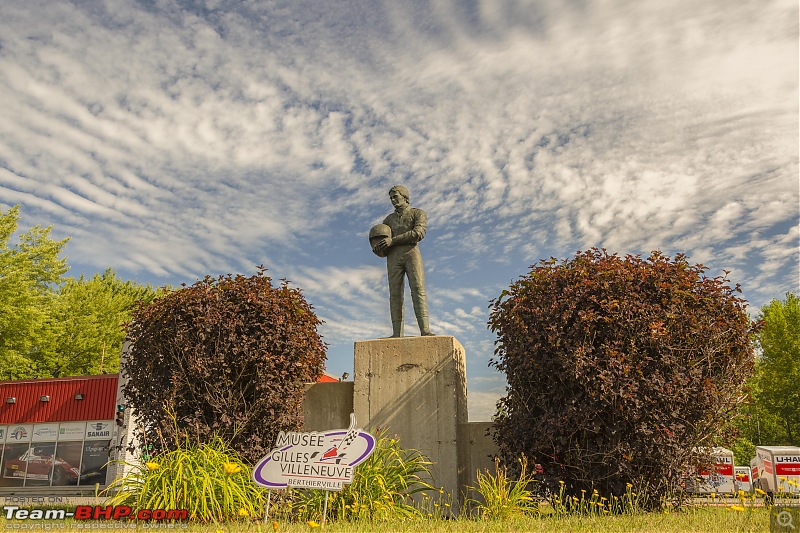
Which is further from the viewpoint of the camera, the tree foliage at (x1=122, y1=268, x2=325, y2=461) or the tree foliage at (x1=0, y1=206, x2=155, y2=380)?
the tree foliage at (x1=0, y1=206, x2=155, y2=380)

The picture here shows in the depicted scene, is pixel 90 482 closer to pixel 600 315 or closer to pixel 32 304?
pixel 32 304

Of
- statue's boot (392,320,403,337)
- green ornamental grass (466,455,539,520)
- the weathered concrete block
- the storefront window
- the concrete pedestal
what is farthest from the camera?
the storefront window

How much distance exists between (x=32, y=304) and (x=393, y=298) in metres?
22.4

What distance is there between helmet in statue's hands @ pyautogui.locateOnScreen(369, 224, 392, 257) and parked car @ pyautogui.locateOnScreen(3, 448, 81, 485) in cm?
1779

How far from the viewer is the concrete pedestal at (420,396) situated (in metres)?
8.48

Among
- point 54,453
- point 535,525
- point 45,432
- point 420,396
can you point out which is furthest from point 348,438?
point 45,432

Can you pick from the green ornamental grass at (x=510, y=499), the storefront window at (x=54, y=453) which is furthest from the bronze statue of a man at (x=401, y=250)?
the storefront window at (x=54, y=453)

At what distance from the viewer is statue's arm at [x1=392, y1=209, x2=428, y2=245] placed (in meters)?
9.80

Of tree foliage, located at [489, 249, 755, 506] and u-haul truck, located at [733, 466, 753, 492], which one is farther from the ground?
tree foliage, located at [489, 249, 755, 506]

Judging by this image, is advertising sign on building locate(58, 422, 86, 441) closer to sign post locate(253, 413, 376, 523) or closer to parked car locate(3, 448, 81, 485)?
parked car locate(3, 448, 81, 485)

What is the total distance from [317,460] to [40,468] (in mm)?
20669

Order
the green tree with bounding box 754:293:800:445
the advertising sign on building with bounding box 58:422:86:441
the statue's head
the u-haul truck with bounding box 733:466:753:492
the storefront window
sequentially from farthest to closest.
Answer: the green tree with bounding box 754:293:800:445 → the u-haul truck with bounding box 733:466:753:492 → the advertising sign on building with bounding box 58:422:86:441 → the storefront window → the statue's head

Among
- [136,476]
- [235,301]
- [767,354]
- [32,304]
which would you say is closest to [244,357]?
[235,301]

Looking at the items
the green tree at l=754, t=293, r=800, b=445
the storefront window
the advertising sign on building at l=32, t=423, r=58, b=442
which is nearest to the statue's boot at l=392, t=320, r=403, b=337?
the storefront window
